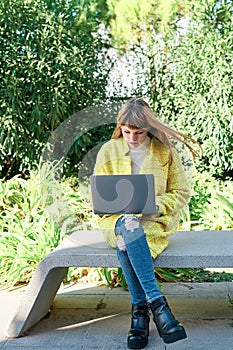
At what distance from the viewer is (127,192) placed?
102 inches

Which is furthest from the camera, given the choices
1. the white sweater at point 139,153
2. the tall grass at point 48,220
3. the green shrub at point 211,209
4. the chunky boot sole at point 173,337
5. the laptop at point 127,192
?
the green shrub at point 211,209

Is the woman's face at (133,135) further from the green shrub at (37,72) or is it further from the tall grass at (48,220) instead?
the green shrub at (37,72)

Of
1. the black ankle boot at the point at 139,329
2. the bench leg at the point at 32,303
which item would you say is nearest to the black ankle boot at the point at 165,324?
the black ankle boot at the point at 139,329

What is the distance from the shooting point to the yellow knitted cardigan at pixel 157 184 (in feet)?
8.92

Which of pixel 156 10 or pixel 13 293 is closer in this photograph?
pixel 13 293

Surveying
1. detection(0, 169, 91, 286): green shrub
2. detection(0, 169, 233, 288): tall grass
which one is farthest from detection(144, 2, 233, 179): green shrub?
detection(0, 169, 91, 286): green shrub

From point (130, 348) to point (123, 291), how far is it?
97cm

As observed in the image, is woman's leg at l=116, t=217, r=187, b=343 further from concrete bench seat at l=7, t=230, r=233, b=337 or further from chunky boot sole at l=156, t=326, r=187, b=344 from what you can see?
concrete bench seat at l=7, t=230, r=233, b=337

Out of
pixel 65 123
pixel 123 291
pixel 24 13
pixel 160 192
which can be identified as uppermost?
pixel 24 13

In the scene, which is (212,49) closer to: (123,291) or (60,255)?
(123,291)

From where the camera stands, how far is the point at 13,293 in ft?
11.8

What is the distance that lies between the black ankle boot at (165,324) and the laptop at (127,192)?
46 centimetres

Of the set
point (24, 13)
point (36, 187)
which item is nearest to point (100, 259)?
point (36, 187)

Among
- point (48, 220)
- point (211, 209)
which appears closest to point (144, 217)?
point (48, 220)
